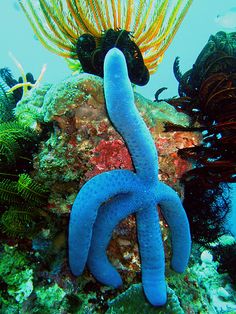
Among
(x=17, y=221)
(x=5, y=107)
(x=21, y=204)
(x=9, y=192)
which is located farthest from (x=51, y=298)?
(x=5, y=107)

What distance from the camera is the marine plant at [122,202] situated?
2.65 meters

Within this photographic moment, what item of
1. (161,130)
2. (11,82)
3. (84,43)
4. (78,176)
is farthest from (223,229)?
(11,82)

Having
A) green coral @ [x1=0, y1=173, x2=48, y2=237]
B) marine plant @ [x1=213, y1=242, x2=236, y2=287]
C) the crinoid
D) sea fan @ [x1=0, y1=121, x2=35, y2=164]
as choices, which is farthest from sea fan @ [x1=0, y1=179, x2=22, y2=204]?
marine plant @ [x1=213, y1=242, x2=236, y2=287]

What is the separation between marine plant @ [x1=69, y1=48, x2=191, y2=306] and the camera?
2.65 meters

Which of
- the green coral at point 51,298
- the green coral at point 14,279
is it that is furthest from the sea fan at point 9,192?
the green coral at point 51,298

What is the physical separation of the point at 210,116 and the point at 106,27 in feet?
6.52

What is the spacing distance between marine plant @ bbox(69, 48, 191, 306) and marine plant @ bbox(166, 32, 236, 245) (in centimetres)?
67

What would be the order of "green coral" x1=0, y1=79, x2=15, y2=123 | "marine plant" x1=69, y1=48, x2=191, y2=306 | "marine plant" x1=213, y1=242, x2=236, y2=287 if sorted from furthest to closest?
"marine plant" x1=213, y1=242, x2=236, y2=287, "green coral" x1=0, y1=79, x2=15, y2=123, "marine plant" x1=69, y1=48, x2=191, y2=306

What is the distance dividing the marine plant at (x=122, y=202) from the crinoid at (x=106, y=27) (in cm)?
88

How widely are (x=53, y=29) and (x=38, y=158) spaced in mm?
2275

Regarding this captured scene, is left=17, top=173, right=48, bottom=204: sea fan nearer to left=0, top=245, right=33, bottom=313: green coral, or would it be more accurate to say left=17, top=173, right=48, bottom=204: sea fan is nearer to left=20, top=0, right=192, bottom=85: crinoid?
left=0, top=245, right=33, bottom=313: green coral

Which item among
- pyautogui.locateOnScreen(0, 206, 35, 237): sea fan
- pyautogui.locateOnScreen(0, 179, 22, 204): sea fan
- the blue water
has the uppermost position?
pyautogui.locateOnScreen(0, 179, 22, 204): sea fan

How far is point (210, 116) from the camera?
3553mm

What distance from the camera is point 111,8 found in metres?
3.99
